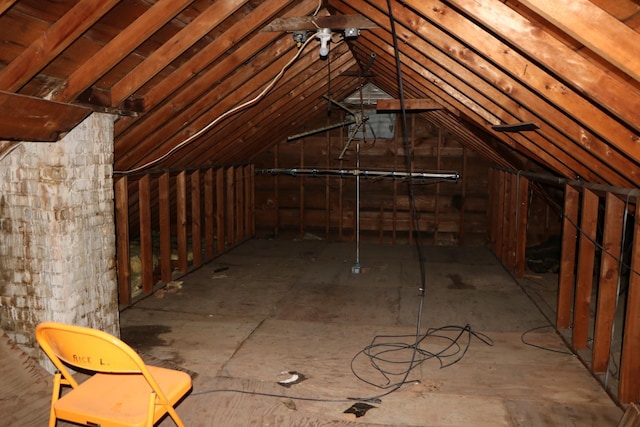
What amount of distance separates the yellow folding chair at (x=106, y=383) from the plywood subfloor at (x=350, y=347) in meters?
0.87

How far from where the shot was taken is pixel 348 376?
3.43m

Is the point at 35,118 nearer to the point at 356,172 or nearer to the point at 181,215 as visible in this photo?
the point at 181,215

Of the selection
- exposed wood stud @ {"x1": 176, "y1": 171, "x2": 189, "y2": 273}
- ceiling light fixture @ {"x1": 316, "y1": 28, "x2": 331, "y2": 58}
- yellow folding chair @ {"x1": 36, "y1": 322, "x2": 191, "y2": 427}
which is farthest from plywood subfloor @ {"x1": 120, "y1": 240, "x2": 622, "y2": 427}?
ceiling light fixture @ {"x1": 316, "y1": 28, "x2": 331, "y2": 58}

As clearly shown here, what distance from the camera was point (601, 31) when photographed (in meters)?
1.57

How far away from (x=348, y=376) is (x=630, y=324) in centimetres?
187

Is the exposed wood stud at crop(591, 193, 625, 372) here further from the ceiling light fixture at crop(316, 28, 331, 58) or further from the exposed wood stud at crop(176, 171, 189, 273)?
the exposed wood stud at crop(176, 171, 189, 273)

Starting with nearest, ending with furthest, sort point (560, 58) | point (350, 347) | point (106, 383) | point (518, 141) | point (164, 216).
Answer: point (560, 58) → point (106, 383) → point (518, 141) → point (350, 347) → point (164, 216)

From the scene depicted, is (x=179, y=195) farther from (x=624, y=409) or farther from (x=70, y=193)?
(x=624, y=409)

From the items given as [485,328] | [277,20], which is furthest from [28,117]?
[485,328]

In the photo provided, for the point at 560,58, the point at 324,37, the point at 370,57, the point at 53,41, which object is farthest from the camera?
the point at 370,57

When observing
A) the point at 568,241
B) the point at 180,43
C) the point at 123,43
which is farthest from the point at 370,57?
the point at 123,43

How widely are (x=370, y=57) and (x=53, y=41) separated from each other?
129 inches

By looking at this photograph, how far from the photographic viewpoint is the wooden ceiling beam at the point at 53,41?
7.45 feet

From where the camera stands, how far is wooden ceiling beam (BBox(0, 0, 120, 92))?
89.5 inches
